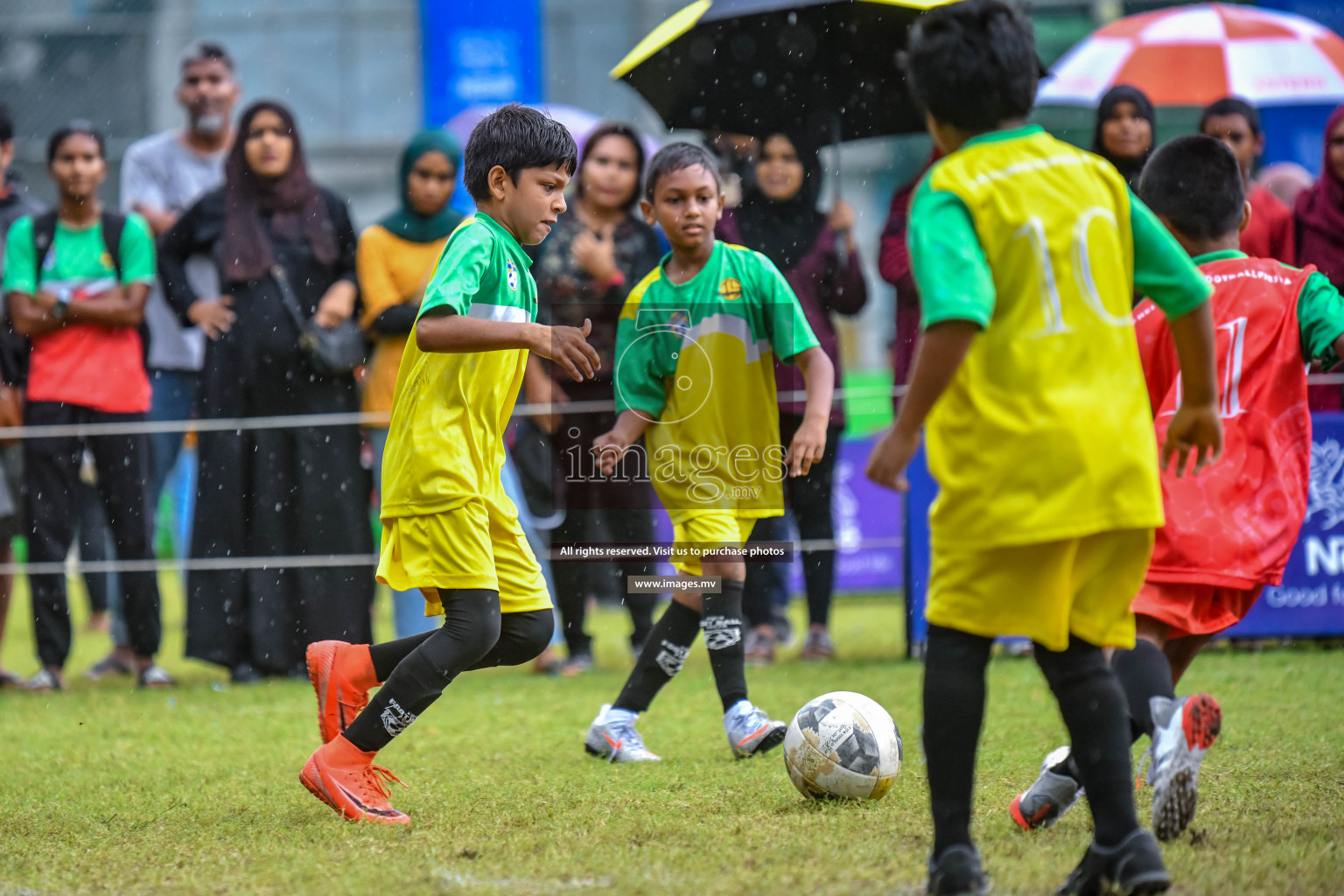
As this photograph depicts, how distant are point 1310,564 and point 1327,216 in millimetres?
1596

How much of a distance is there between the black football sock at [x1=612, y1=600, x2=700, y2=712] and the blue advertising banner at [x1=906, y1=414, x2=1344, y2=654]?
95.9 inches

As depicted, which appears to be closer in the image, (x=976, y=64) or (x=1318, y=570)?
(x=976, y=64)

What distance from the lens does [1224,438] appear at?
139 inches

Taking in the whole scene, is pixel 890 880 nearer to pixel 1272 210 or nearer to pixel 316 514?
pixel 316 514

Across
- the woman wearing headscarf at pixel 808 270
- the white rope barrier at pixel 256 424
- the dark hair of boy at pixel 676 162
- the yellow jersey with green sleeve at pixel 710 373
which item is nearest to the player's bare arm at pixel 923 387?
the yellow jersey with green sleeve at pixel 710 373

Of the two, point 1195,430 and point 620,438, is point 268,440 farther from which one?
point 1195,430

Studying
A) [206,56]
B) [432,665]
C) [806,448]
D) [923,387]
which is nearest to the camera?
[923,387]

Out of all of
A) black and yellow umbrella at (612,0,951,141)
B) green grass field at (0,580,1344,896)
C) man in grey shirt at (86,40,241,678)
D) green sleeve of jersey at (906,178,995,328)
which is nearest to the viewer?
green sleeve of jersey at (906,178,995,328)

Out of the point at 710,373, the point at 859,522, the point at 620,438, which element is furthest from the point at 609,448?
the point at 859,522

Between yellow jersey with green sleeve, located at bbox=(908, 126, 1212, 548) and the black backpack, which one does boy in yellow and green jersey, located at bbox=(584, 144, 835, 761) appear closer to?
yellow jersey with green sleeve, located at bbox=(908, 126, 1212, 548)

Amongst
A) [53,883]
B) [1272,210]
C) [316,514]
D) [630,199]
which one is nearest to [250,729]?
[316,514]

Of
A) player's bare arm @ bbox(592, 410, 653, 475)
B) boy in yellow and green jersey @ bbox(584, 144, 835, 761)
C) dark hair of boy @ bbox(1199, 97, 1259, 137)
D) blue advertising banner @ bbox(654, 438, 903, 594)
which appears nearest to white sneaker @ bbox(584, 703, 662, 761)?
boy in yellow and green jersey @ bbox(584, 144, 835, 761)

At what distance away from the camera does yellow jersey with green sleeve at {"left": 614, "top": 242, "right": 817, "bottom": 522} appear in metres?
4.55

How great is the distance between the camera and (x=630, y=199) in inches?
269
